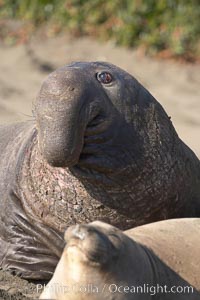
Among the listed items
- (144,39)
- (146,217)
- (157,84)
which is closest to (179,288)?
(146,217)

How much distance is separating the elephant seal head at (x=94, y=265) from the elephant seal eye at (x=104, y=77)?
126cm

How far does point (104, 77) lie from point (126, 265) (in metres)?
1.39

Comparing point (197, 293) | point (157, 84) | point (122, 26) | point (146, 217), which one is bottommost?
point (197, 293)

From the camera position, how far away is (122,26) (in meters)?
13.0

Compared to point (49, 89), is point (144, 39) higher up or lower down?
higher up

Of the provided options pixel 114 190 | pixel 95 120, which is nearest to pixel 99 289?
pixel 95 120

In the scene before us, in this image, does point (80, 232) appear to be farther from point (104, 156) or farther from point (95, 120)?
point (104, 156)

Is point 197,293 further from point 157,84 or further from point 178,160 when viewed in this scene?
point 157,84

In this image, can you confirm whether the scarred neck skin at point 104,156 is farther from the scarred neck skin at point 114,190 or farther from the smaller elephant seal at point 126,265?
the smaller elephant seal at point 126,265

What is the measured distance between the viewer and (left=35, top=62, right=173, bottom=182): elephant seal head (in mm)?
4941

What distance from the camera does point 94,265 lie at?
13.0 ft

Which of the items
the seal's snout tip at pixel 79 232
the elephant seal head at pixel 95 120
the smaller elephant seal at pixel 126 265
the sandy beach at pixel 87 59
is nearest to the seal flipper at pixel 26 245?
the elephant seal head at pixel 95 120

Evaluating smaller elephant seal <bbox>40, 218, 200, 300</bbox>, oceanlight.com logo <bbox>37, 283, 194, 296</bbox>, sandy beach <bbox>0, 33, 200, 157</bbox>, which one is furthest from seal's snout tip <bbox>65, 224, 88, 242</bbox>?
sandy beach <bbox>0, 33, 200, 157</bbox>

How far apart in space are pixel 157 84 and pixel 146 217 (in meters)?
6.43
